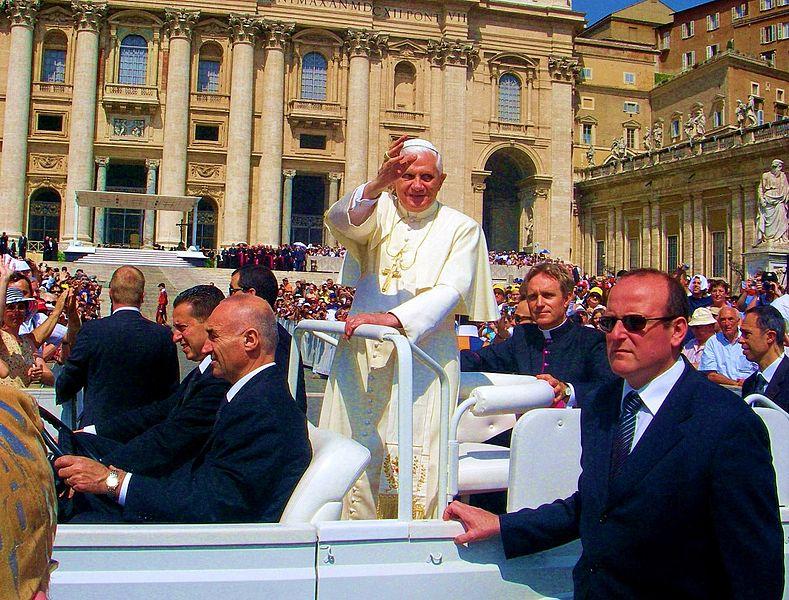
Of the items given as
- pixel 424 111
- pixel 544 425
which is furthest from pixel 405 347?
→ pixel 424 111

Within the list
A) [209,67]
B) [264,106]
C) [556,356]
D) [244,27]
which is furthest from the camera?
[209,67]

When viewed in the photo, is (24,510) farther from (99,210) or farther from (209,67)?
(209,67)

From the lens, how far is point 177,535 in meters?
2.39

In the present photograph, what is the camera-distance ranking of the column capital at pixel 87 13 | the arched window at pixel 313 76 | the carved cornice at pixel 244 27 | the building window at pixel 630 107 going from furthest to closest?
1. the building window at pixel 630 107
2. the arched window at pixel 313 76
3. the carved cornice at pixel 244 27
4. the column capital at pixel 87 13

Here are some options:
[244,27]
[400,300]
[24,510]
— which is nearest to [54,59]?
[244,27]

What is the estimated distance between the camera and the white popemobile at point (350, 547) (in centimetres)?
237

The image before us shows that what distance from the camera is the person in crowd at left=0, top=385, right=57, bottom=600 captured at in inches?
36.9

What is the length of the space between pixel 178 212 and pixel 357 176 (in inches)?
380

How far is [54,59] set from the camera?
129ft

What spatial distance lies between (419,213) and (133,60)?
4031cm

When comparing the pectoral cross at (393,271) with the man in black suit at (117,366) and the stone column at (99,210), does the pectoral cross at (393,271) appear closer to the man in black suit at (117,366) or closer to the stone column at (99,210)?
the man in black suit at (117,366)

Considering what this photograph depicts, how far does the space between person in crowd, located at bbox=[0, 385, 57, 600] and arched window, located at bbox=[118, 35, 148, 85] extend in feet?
139

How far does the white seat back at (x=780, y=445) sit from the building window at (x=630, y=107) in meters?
51.6

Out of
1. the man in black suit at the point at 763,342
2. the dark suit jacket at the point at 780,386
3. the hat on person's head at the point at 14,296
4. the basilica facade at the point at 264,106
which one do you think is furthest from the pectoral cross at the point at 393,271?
the basilica facade at the point at 264,106
